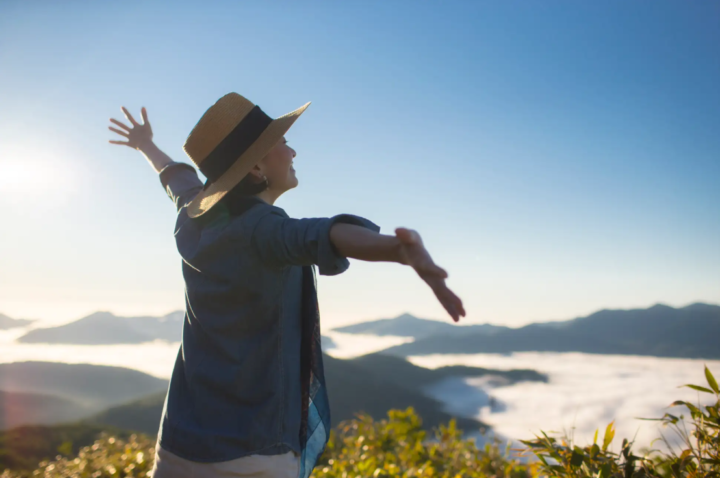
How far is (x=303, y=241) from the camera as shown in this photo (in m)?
→ 1.33

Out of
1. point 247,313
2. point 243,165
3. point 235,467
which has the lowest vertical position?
point 235,467

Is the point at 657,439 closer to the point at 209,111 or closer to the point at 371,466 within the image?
the point at 371,466

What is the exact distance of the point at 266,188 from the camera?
1.91 m

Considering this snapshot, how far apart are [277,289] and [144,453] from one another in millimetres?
4060

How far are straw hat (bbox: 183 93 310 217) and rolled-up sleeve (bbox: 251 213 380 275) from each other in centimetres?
41

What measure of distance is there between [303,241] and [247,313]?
1.54 ft

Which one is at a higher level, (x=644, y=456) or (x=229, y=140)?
(x=229, y=140)

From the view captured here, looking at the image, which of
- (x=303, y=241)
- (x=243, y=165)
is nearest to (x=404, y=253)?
(x=303, y=241)

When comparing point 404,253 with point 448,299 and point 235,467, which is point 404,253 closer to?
point 448,299

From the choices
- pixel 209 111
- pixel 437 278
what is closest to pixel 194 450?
pixel 437 278

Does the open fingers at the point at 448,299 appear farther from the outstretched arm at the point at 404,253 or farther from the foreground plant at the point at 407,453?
the foreground plant at the point at 407,453

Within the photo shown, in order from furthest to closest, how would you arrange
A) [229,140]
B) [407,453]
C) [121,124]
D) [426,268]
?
[407,453] < [121,124] < [229,140] < [426,268]

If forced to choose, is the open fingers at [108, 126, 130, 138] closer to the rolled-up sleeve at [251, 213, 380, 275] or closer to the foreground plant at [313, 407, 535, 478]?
the rolled-up sleeve at [251, 213, 380, 275]

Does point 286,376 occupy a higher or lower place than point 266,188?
lower
